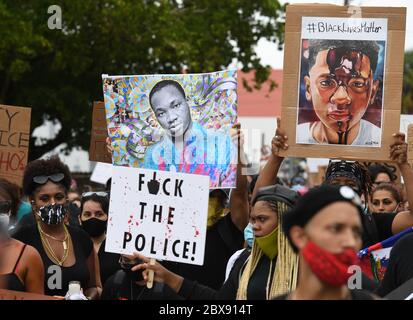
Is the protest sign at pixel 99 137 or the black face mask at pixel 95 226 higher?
the protest sign at pixel 99 137

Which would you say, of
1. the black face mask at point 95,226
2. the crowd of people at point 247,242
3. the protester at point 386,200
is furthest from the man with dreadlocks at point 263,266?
the protester at point 386,200

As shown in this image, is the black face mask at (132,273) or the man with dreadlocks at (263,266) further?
the black face mask at (132,273)

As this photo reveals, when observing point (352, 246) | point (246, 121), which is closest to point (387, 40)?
point (352, 246)

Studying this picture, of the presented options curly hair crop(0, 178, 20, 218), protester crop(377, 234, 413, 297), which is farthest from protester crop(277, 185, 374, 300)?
curly hair crop(0, 178, 20, 218)

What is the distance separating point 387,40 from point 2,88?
1978 centimetres

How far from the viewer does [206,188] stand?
5383 mm

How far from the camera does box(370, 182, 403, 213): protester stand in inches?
324

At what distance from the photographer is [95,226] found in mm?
7582

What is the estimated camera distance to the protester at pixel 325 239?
382cm

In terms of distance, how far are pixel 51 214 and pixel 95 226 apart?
0.96 m

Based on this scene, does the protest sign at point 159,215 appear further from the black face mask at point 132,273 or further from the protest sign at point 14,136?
the protest sign at point 14,136

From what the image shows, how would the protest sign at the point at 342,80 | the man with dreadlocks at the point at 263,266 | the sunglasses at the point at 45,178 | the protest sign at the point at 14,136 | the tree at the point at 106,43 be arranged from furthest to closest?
the tree at the point at 106,43, the protest sign at the point at 14,136, the sunglasses at the point at 45,178, the protest sign at the point at 342,80, the man with dreadlocks at the point at 263,266

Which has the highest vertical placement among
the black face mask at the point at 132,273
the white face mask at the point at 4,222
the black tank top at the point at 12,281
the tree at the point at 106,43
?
the tree at the point at 106,43
